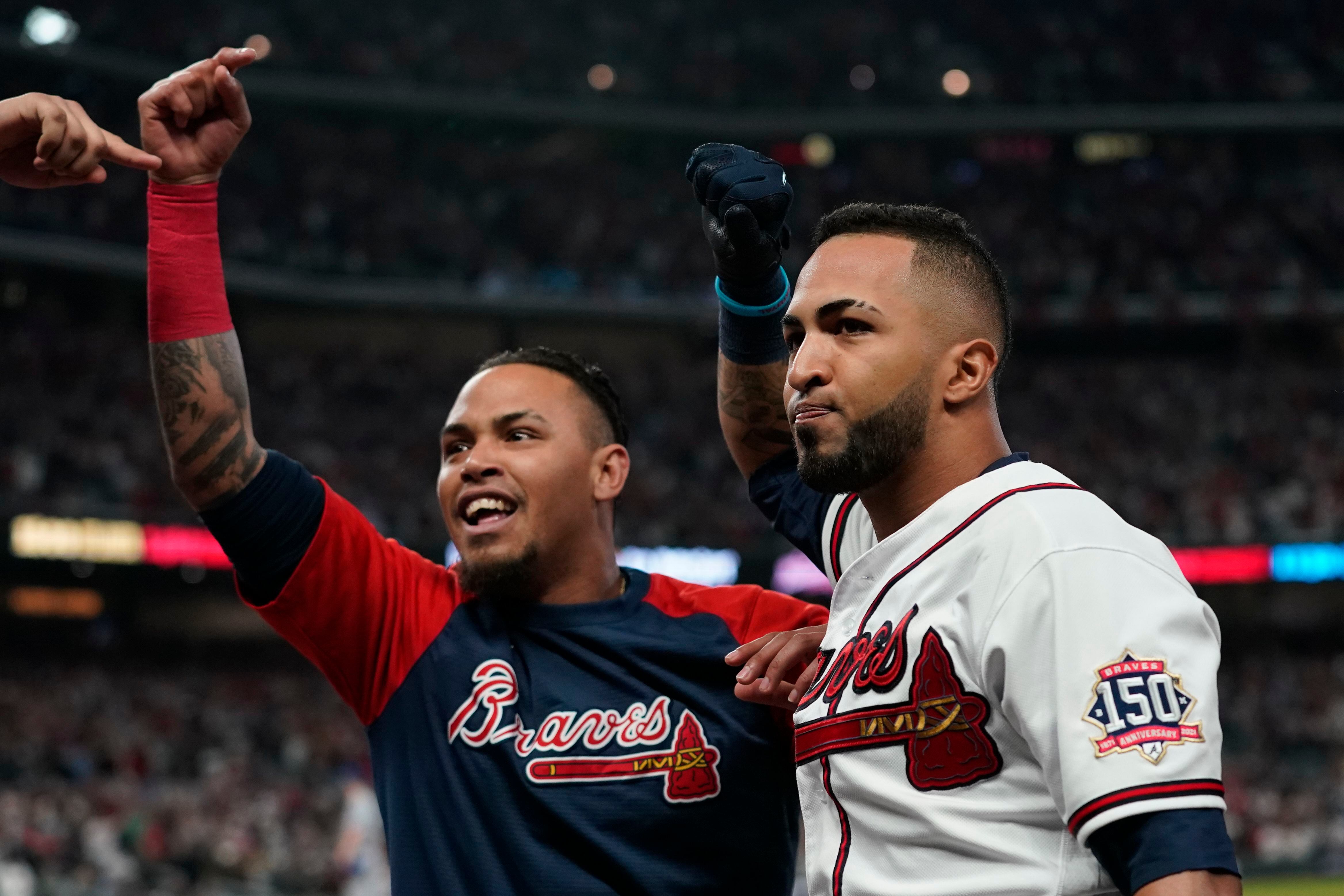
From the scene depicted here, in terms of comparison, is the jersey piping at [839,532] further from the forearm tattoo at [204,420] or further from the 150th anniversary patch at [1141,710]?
the forearm tattoo at [204,420]

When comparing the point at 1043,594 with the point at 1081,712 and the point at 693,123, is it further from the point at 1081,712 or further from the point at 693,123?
the point at 693,123

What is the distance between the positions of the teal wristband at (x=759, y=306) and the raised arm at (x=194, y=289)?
3.55ft

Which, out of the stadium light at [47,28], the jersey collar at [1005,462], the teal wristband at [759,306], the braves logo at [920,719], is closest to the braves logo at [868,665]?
the braves logo at [920,719]

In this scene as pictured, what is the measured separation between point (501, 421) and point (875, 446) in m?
1.25

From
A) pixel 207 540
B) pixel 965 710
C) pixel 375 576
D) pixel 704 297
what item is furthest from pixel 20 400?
pixel 965 710

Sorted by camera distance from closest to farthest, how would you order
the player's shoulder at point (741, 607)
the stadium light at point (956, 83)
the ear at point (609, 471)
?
the player's shoulder at point (741, 607) → the ear at point (609, 471) → the stadium light at point (956, 83)

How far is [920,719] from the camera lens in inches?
74.0

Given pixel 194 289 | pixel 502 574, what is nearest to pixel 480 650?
pixel 502 574

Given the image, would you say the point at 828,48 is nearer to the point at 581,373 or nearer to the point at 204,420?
the point at 581,373

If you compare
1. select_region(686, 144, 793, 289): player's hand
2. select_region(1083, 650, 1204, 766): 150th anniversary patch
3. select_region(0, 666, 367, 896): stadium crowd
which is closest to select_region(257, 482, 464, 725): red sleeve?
select_region(686, 144, 793, 289): player's hand

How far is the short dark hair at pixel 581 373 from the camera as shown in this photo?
3289 millimetres

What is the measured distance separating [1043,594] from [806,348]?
23.9 inches

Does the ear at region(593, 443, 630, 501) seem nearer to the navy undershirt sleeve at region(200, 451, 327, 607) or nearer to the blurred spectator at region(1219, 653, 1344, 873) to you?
the navy undershirt sleeve at region(200, 451, 327, 607)

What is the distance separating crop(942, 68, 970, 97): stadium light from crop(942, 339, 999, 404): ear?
27561mm
